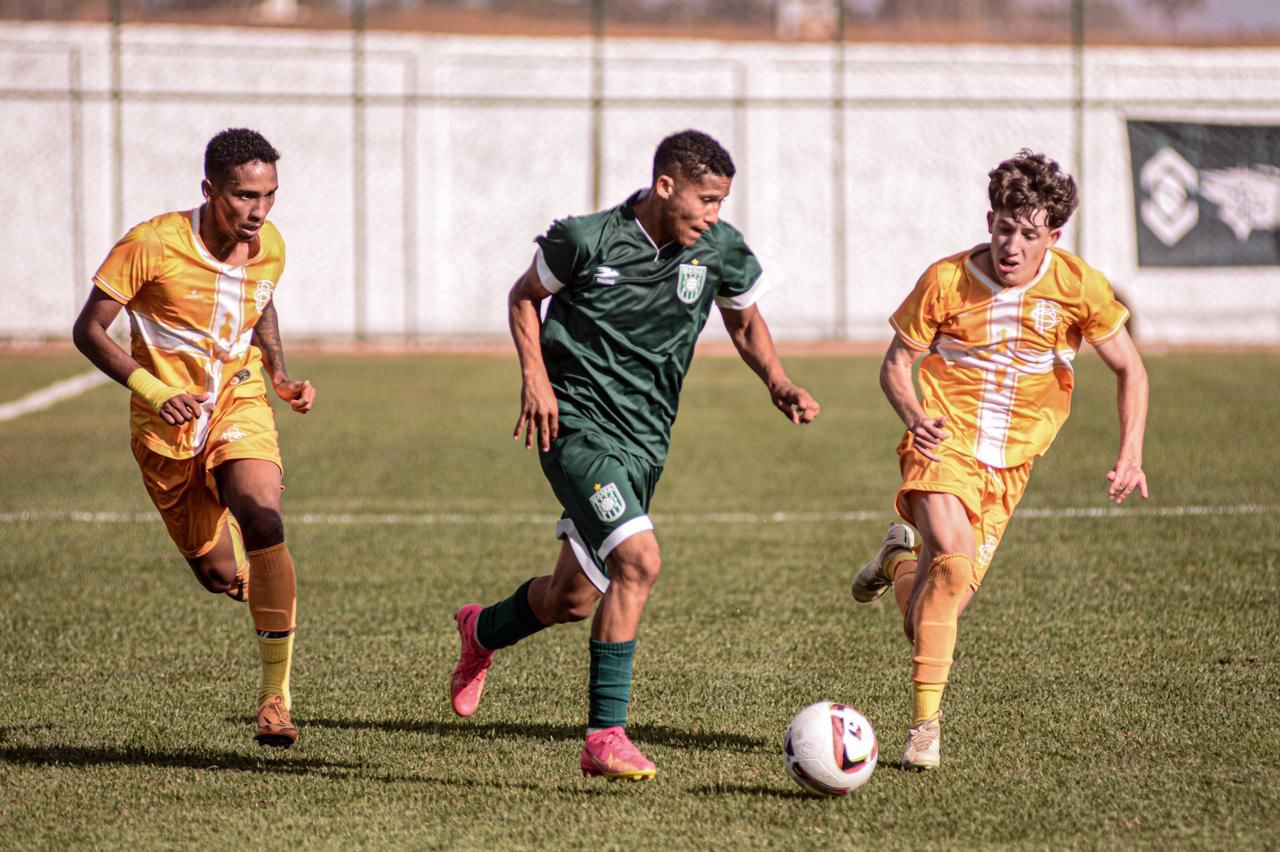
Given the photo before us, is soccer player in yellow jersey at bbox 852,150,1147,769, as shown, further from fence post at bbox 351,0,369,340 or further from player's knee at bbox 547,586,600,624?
fence post at bbox 351,0,369,340

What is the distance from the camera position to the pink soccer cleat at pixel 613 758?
4422mm

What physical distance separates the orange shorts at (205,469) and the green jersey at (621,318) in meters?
1.07

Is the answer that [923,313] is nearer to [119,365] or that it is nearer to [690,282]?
[690,282]

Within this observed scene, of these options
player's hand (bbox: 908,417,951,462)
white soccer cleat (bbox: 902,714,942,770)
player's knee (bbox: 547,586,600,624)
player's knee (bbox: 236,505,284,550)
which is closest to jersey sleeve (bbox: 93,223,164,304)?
player's knee (bbox: 236,505,284,550)

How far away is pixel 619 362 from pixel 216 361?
1424mm

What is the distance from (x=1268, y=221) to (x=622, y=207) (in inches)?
758

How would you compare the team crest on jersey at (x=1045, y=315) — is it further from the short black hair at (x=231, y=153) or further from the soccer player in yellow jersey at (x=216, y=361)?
the short black hair at (x=231, y=153)

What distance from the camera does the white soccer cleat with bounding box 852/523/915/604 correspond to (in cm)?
580

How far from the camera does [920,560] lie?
203 inches

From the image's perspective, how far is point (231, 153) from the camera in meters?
5.03

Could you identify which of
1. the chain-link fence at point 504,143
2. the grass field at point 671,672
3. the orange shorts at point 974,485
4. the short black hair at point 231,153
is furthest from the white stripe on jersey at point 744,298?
the chain-link fence at point 504,143

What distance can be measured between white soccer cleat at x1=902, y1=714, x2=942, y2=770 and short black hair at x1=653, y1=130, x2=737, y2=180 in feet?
5.72

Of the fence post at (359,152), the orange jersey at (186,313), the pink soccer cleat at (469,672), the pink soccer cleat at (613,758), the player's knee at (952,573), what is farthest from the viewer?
the fence post at (359,152)

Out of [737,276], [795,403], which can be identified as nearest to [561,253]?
[737,276]
